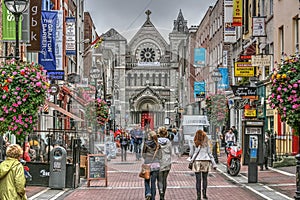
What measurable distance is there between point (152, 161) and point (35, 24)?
1412 centimetres

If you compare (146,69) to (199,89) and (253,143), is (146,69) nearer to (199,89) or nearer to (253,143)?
(253,143)

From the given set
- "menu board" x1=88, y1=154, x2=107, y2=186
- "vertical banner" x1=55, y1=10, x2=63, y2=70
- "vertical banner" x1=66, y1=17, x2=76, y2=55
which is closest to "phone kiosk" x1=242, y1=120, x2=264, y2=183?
"menu board" x1=88, y1=154, x2=107, y2=186

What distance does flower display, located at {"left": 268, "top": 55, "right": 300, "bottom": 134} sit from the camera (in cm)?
1573

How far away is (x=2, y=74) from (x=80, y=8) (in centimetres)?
4238

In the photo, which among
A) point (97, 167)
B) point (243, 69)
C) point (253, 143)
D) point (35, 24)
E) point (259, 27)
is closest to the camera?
point (97, 167)

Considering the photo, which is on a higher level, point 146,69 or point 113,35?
point 113,35

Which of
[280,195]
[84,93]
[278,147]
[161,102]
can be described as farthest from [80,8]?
[280,195]

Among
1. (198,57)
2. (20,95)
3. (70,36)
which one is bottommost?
(20,95)

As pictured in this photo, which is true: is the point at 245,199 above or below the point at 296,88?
below

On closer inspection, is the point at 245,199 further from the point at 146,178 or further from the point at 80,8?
the point at 80,8

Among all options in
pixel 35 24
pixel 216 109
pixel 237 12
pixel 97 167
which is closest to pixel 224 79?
pixel 216 109

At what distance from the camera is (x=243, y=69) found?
34.8m

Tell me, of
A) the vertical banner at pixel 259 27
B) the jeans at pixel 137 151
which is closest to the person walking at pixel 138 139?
the jeans at pixel 137 151

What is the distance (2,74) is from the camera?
685 inches
